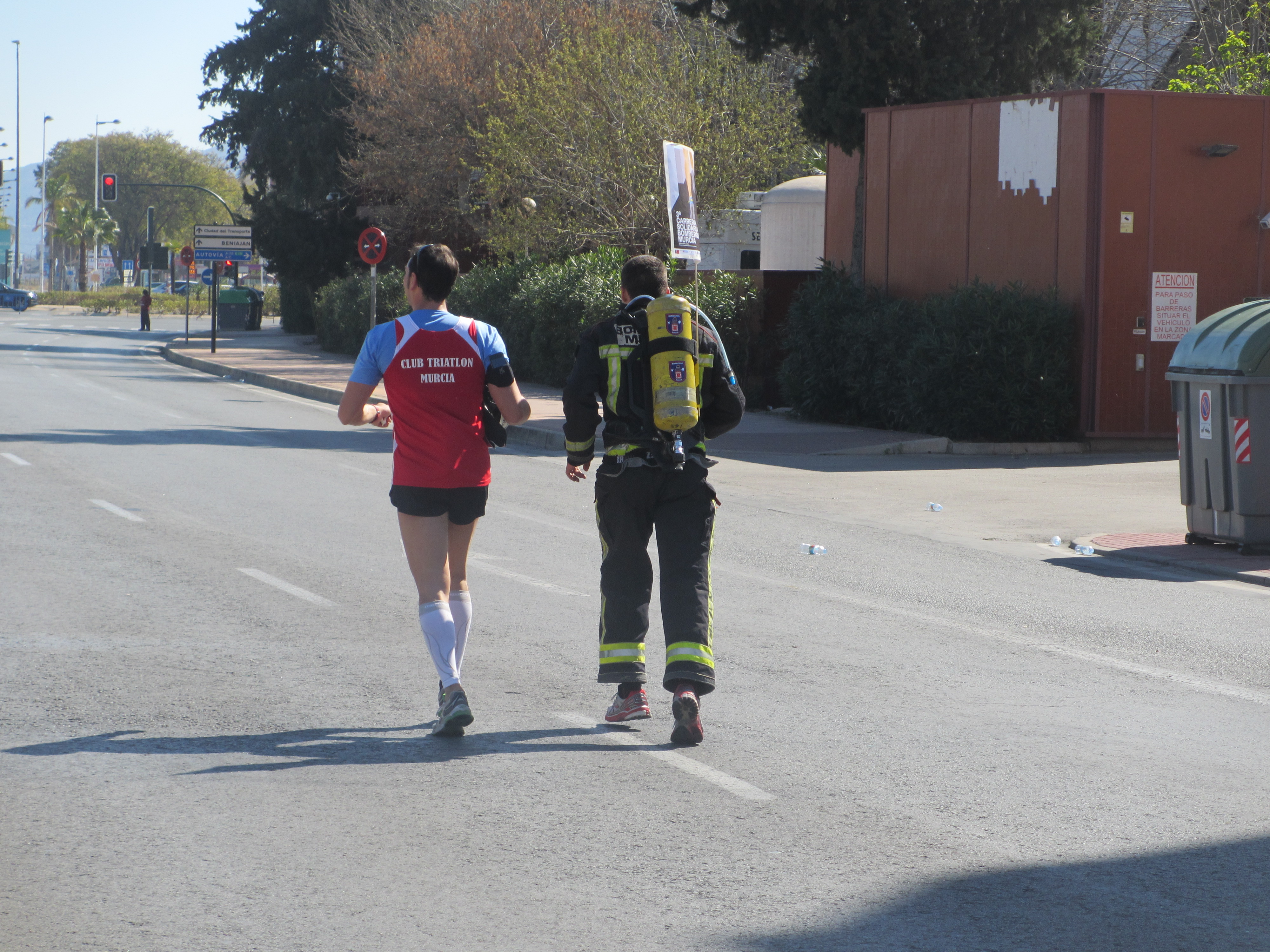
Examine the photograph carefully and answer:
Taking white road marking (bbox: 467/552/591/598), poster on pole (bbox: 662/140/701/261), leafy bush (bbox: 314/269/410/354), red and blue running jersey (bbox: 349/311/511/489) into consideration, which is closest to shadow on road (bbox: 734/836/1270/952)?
red and blue running jersey (bbox: 349/311/511/489)

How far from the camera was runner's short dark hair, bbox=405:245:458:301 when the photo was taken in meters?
5.74

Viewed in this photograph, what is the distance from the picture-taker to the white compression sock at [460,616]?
588 cm

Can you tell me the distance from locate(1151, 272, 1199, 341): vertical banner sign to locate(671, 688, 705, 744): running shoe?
14.7m

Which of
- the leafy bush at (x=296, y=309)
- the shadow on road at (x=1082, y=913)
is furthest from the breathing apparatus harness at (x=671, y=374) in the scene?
the leafy bush at (x=296, y=309)

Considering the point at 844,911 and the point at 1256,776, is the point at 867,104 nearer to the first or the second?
the point at 1256,776

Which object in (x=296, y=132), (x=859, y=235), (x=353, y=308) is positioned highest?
(x=296, y=132)

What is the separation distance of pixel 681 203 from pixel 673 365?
12575 mm

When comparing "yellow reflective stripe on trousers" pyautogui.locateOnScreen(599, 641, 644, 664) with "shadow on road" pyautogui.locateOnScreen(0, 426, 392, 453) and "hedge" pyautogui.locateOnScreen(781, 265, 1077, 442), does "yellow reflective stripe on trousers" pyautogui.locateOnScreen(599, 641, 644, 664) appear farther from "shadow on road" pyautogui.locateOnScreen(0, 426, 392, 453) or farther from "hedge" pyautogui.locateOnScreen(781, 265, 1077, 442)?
"hedge" pyautogui.locateOnScreen(781, 265, 1077, 442)

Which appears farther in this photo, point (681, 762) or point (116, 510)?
point (116, 510)

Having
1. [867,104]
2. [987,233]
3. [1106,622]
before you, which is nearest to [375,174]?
[867,104]

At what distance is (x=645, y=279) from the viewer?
589 cm

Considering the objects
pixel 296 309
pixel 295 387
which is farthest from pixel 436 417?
pixel 296 309

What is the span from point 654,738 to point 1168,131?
1521 centimetres

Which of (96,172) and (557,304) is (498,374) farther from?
(96,172)
